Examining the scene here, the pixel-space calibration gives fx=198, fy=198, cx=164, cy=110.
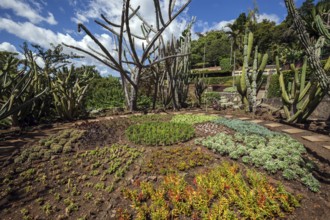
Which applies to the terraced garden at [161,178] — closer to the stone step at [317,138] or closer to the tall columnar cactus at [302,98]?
the stone step at [317,138]

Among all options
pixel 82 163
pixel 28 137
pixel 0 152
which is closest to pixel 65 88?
pixel 28 137

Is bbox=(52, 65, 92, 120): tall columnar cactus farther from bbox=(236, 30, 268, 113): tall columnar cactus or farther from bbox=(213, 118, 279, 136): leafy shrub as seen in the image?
bbox=(236, 30, 268, 113): tall columnar cactus

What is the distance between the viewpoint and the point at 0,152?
3.46 metres

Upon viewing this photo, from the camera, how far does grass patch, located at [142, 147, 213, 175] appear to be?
3.05 metres

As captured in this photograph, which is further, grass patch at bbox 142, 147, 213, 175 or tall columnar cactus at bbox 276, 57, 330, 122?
tall columnar cactus at bbox 276, 57, 330, 122

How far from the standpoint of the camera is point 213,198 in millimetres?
2475

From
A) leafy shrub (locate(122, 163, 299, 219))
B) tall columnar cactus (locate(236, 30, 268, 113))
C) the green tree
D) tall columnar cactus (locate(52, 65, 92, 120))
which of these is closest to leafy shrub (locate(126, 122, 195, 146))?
leafy shrub (locate(122, 163, 299, 219))

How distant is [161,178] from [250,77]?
18.3 feet

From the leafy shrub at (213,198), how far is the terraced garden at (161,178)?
0.01 metres

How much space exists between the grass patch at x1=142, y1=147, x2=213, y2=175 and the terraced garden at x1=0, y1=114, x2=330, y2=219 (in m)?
0.02

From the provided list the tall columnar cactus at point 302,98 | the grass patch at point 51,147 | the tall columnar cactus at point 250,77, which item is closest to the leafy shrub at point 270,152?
the tall columnar cactus at point 302,98

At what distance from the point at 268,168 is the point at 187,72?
5933mm

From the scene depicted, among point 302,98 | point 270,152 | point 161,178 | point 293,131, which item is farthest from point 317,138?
point 161,178

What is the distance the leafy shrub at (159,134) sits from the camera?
3961 millimetres
